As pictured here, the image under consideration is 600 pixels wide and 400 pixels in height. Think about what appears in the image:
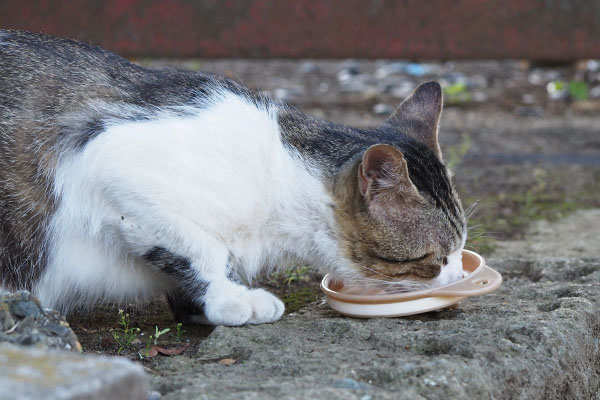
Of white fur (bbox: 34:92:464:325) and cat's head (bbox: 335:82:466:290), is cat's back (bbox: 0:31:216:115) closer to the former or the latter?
white fur (bbox: 34:92:464:325)

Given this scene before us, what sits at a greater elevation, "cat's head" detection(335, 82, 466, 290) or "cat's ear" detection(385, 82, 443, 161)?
"cat's ear" detection(385, 82, 443, 161)

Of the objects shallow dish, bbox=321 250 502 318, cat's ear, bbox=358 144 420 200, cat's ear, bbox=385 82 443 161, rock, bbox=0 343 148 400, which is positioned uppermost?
cat's ear, bbox=385 82 443 161

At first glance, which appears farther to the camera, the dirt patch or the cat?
the dirt patch

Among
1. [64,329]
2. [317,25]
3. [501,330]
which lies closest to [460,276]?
[501,330]

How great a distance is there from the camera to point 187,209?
104 inches

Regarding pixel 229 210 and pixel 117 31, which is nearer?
pixel 229 210

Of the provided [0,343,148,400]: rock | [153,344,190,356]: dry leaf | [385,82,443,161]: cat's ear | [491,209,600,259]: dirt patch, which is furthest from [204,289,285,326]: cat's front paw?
[491,209,600,259]: dirt patch

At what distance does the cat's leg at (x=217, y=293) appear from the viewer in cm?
267

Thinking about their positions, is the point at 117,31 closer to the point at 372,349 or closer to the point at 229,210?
the point at 229,210

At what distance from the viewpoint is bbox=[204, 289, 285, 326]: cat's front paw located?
266cm

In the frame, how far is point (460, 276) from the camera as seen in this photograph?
2.85m

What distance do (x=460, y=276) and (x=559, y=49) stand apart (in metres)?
3.15

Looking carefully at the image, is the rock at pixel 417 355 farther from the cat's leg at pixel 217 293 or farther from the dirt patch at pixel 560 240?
the dirt patch at pixel 560 240

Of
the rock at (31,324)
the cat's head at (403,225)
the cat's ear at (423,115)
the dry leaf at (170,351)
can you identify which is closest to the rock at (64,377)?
the rock at (31,324)
